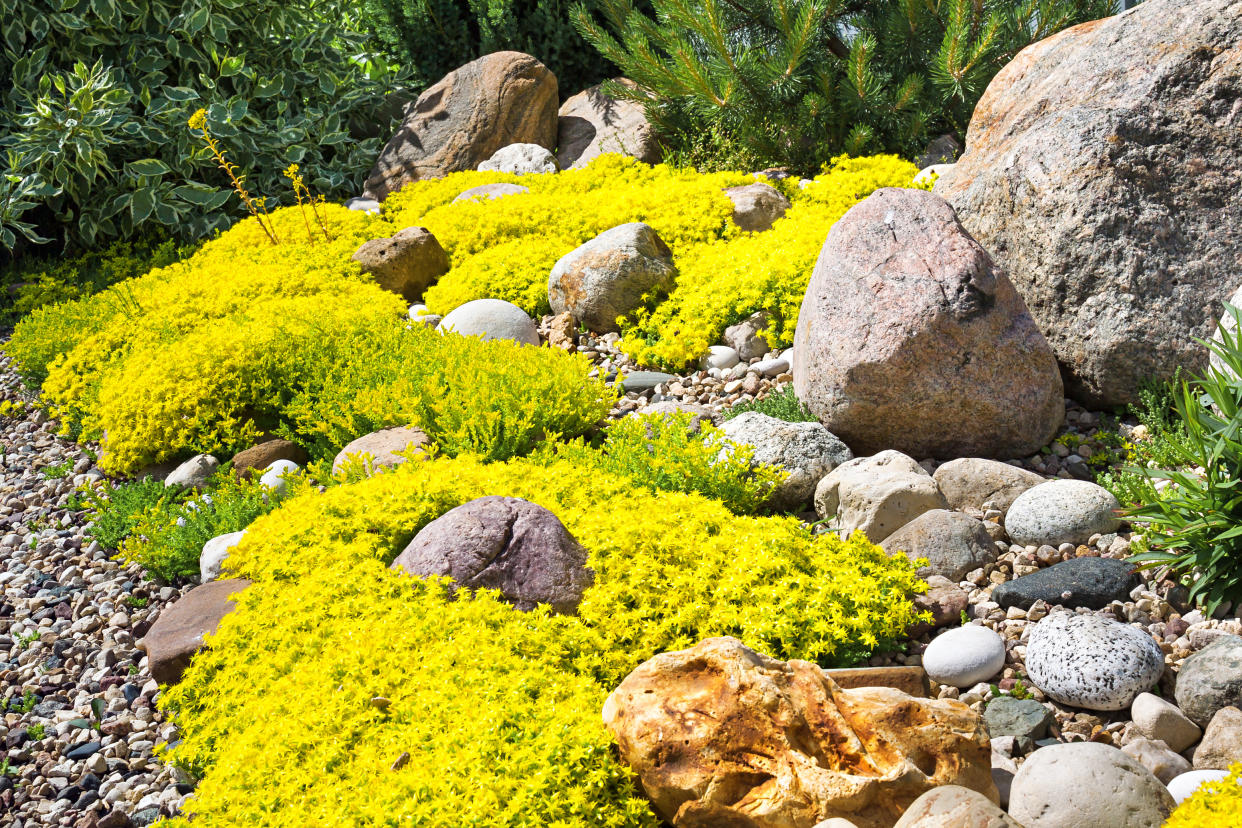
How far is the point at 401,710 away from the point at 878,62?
8.05 metres

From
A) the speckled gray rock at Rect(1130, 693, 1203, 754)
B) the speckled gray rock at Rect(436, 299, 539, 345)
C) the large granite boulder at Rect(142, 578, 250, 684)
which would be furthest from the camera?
the speckled gray rock at Rect(436, 299, 539, 345)

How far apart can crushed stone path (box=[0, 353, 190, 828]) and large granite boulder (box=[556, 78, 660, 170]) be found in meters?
6.72

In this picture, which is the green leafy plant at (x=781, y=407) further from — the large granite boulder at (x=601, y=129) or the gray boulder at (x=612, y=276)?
the large granite boulder at (x=601, y=129)

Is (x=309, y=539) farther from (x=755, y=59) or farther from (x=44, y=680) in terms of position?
(x=755, y=59)

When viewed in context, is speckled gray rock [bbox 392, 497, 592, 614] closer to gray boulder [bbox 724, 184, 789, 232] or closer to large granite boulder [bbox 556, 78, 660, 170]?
gray boulder [bbox 724, 184, 789, 232]

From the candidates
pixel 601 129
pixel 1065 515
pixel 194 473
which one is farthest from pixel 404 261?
pixel 1065 515

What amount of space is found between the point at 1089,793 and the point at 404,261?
6.84 meters

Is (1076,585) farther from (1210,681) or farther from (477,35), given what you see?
(477,35)

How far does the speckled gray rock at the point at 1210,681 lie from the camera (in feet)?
10.4

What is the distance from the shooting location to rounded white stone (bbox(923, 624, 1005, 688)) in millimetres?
3543

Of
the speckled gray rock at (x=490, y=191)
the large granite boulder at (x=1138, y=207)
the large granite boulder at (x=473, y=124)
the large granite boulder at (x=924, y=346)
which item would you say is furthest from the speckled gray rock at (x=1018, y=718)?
the large granite boulder at (x=473, y=124)

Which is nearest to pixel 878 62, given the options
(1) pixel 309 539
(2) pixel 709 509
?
(2) pixel 709 509

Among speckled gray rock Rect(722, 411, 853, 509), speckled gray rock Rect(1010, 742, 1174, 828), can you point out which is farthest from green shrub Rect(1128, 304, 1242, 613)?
speckled gray rock Rect(722, 411, 853, 509)

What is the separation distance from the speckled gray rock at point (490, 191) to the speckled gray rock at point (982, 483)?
19.3 feet
